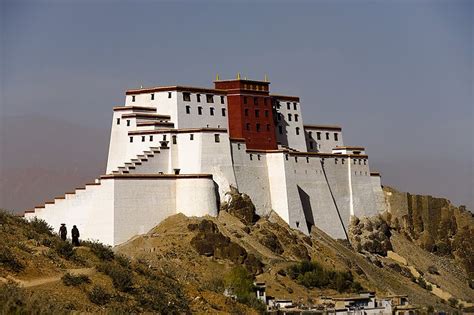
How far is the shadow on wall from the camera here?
3028 inches

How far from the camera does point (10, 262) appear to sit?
36.0m

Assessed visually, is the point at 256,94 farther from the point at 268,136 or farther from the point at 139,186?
the point at 139,186

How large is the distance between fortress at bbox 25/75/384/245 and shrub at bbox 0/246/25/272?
2958 centimetres

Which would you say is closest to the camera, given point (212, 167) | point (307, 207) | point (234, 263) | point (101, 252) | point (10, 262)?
point (10, 262)

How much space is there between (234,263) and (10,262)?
30.2 m

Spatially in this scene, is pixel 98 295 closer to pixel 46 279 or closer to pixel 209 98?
pixel 46 279

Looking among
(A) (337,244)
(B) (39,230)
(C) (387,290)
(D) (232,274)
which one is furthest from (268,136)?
(B) (39,230)

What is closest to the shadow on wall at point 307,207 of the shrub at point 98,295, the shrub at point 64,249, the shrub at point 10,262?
the shrub at point 64,249

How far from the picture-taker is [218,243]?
66.2 meters

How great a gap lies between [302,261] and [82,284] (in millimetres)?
33659

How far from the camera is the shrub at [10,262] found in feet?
117

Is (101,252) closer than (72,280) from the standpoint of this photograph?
No

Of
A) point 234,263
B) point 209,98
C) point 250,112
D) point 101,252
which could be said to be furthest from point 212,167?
point 101,252

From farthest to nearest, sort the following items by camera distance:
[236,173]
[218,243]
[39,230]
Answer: [236,173] → [218,243] → [39,230]
